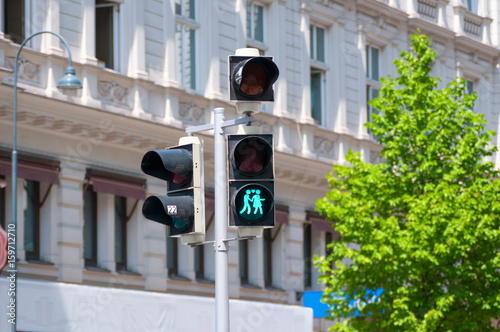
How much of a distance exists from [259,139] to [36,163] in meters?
14.0

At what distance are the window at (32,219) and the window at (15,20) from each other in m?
2.83

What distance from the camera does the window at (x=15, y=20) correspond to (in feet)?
74.3

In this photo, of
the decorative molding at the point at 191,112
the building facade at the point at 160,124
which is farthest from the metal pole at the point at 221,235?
the decorative molding at the point at 191,112

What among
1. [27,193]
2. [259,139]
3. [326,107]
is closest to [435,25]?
[326,107]

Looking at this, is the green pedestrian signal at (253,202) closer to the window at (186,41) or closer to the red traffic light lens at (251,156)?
the red traffic light lens at (251,156)

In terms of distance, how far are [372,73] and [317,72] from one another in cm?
291

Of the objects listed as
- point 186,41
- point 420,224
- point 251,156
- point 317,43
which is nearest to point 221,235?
point 251,156

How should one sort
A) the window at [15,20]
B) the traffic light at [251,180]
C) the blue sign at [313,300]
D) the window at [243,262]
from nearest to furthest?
the traffic light at [251,180] → the window at [15,20] → the window at [243,262] → the blue sign at [313,300]

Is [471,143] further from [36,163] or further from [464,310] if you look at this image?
[36,163]

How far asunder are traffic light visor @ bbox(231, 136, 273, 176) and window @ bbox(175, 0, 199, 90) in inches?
679

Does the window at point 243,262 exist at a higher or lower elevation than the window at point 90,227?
lower

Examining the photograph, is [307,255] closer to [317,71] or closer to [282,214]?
[282,214]

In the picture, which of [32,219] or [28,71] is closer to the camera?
[28,71]

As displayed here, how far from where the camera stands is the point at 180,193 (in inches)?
386
